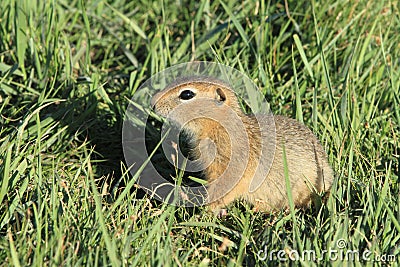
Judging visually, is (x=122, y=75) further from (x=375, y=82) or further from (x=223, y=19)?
(x=375, y=82)

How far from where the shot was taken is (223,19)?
4.97 meters

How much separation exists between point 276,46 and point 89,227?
229cm

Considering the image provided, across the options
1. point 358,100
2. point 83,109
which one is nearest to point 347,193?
point 358,100

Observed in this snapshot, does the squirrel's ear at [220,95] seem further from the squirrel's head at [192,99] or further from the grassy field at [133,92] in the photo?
the grassy field at [133,92]

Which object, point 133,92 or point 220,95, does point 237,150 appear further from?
point 133,92

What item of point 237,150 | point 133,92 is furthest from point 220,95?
point 133,92

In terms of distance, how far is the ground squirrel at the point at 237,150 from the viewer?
11.6ft

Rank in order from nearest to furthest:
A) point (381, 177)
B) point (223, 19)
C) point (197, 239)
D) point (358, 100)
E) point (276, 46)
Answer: point (197, 239) < point (381, 177) < point (358, 100) < point (276, 46) < point (223, 19)
